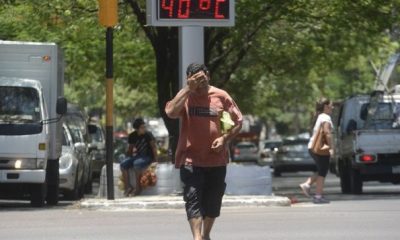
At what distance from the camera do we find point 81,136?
1059 inches

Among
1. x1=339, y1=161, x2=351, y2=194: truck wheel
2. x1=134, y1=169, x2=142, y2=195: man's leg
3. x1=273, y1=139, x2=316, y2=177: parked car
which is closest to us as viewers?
x1=134, y1=169, x2=142, y2=195: man's leg

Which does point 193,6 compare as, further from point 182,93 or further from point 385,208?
point 182,93

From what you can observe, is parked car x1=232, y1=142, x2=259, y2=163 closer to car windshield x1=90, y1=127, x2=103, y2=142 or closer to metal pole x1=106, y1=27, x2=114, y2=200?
car windshield x1=90, y1=127, x2=103, y2=142

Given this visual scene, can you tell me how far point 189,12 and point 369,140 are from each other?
6044 mm

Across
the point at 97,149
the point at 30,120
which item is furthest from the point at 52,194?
the point at 97,149

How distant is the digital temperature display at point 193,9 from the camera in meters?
18.9

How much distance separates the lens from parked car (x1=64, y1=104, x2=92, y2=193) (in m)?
25.5

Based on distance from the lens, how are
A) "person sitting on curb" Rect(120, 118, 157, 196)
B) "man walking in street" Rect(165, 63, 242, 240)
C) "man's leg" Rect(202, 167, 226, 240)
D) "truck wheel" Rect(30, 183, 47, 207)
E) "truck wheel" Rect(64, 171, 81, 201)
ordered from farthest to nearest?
"truck wheel" Rect(64, 171, 81, 201) → "person sitting on curb" Rect(120, 118, 157, 196) → "truck wheel" Rect(30, 183, 47, 207) → "man's leg" Rect(202, 167, 226, 240) → "man walking in street" Rect(165, 63, 242, 240)

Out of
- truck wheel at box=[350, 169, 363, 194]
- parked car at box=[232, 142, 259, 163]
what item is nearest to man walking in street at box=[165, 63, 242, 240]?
truck wheel at box=[350, 169, 363, 194]

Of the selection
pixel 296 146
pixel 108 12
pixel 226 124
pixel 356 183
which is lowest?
pixel 296 146

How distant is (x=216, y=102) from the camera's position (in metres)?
11.8

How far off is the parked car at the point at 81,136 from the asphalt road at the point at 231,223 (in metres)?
5.86

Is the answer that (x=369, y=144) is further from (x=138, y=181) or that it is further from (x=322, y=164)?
(x=138, y=181)

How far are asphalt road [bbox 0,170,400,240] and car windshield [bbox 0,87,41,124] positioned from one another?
5.06 ft
